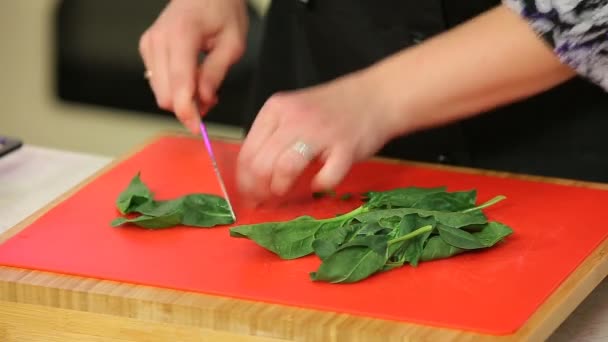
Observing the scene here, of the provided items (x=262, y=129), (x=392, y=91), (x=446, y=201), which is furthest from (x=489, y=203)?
(x=262, y=129)

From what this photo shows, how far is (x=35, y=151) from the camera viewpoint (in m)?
1.61

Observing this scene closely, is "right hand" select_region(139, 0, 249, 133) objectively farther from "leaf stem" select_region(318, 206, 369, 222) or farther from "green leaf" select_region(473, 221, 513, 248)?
"green leaf" select_region(473, 221, 513, 248)

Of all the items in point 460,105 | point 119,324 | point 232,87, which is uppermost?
point 460,105

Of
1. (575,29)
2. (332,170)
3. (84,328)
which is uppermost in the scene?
(575,29)

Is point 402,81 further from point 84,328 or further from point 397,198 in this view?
point 84,328

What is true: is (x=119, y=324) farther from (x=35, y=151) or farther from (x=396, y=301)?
(x=35, y=151)

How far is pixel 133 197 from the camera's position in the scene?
1.25m

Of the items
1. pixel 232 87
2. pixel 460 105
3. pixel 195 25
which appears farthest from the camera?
pixel 232 87

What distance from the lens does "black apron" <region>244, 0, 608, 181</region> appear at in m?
1.44

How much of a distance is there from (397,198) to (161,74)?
342mm

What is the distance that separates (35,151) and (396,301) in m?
0.77

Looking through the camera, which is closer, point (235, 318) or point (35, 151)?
point (235, 318)

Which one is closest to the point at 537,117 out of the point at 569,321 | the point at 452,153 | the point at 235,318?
the point at 452,153

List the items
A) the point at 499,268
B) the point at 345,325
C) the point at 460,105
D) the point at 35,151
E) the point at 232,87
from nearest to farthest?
the point at 345,325, the point at 499,268, the point at 460,105, the point at 35,151, the point at 232,87
